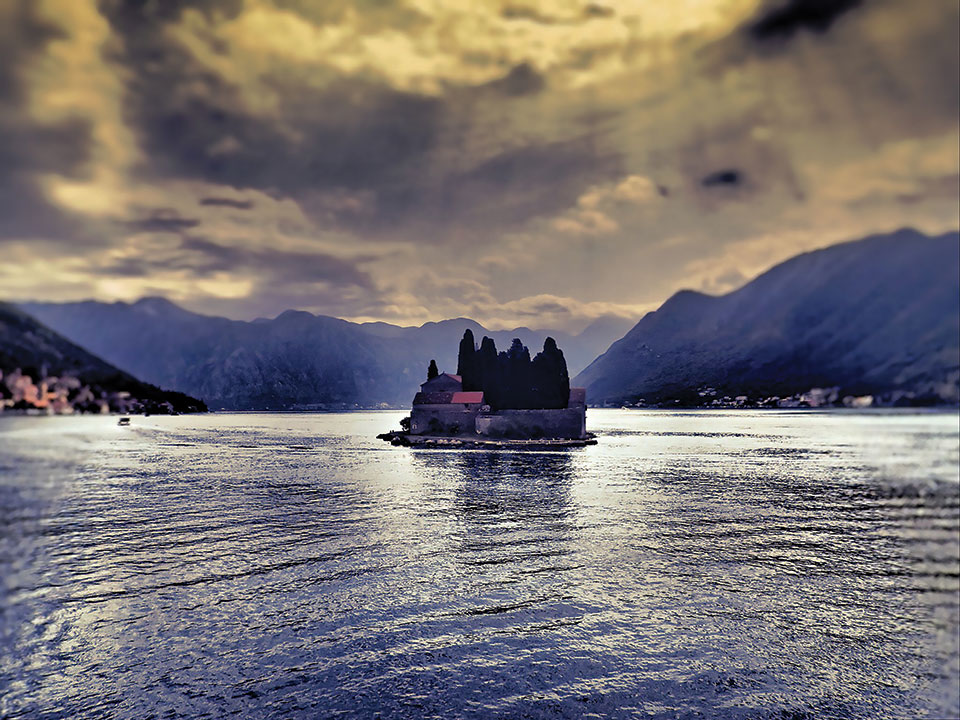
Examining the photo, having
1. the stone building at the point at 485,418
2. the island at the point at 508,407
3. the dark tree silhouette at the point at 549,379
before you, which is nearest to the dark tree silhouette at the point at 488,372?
the island at the point at 508,407

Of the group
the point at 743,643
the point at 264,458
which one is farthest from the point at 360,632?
the point at 264,458

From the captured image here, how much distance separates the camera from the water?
43.9ft

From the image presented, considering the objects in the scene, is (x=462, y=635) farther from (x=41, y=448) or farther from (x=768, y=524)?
(x=41, y=448)

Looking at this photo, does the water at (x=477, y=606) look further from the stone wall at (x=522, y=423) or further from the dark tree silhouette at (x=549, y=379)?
the dark tree silhouette at (x=549, y=379)

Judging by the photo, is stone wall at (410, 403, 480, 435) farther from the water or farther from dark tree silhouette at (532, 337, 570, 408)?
the water

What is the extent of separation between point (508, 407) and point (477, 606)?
8134 centimetres

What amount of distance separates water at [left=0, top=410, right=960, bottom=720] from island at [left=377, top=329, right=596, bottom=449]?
5273cm

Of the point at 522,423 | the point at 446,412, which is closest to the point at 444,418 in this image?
the point at 446,412

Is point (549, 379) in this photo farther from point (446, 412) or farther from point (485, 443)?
point (446, 412)

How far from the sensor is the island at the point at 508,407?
97062 millimetres

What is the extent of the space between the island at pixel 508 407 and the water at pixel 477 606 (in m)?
52.7

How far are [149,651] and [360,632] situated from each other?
5958 millimetres

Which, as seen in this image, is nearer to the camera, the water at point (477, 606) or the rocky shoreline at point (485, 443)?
the water at point (477, 606)

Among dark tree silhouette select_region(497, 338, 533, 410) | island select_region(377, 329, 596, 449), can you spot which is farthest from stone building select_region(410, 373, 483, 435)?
dark tree silhouette select_region(497, 338, 533, 410)
